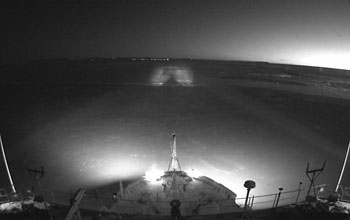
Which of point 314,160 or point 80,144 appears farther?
point 80,144

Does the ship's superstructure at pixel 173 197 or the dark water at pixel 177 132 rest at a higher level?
the dark water at pixel 177 132

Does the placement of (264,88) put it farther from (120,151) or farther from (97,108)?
(120,151)

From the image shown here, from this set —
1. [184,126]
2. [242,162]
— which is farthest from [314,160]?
[184,126]

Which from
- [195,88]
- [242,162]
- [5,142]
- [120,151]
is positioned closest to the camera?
[242,162]

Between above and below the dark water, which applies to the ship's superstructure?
below

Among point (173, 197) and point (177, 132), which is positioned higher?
A: point (177, 132)

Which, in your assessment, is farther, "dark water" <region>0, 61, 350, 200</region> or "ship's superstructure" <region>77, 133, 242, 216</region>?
"dark water" <region>0, 61, 350, 200</region>

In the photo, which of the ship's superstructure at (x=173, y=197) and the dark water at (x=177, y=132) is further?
the dark water at (x=177, y=132)

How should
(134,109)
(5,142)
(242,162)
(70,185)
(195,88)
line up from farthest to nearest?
(195,88) → (134,109) → (5,142) → (242,162) → (70,185)
